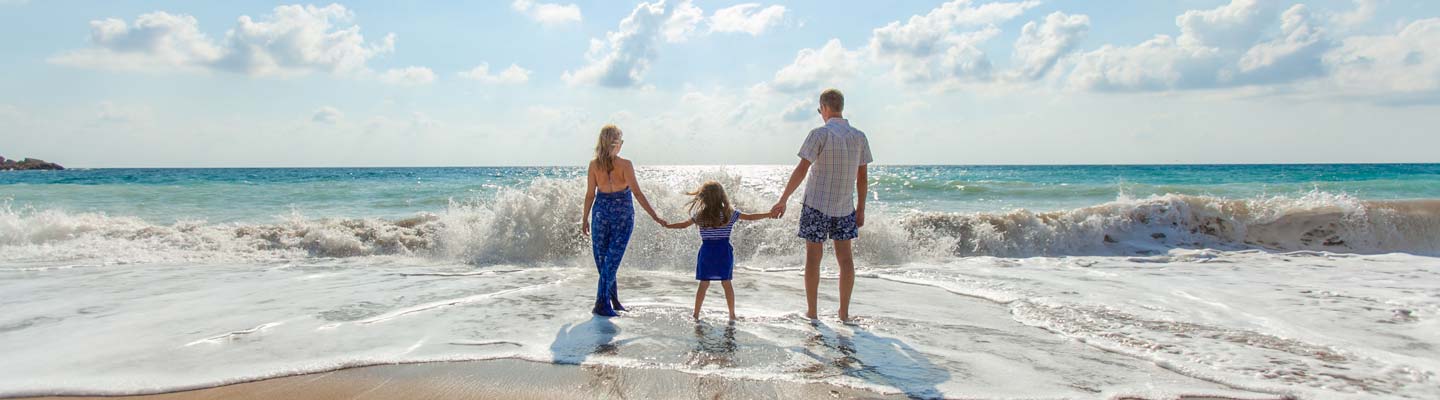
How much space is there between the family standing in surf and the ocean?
0.43 metres

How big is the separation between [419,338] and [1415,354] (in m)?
6.31

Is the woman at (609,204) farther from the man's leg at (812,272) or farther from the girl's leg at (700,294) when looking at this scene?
the man's leg at (812,272)

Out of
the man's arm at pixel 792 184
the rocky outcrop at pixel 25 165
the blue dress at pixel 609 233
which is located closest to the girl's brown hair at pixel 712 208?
the man's arm at pixel 792 184

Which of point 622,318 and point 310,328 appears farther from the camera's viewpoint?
point 622,318

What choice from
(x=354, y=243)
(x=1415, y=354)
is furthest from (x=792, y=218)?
(x=1415, y=354)

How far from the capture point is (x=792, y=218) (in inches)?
423

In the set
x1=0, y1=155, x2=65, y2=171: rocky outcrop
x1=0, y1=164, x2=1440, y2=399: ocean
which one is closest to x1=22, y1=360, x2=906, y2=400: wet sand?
x1=0, y1=164, x2=1440, y2=399: ocean

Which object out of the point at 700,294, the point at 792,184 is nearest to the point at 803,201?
the point at 792,184

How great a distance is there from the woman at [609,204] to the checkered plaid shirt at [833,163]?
1.17 meters

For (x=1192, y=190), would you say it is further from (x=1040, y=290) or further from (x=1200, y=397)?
(x=1200, y=397)

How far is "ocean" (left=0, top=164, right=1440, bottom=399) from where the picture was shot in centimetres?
410

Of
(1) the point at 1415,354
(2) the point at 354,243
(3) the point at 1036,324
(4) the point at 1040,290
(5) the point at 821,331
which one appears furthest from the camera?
(2) the point at 354,243

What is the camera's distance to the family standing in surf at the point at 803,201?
5051 millimetres

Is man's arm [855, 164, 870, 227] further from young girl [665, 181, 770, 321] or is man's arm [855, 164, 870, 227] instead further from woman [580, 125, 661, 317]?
woman [580, 125, 661, 317]
